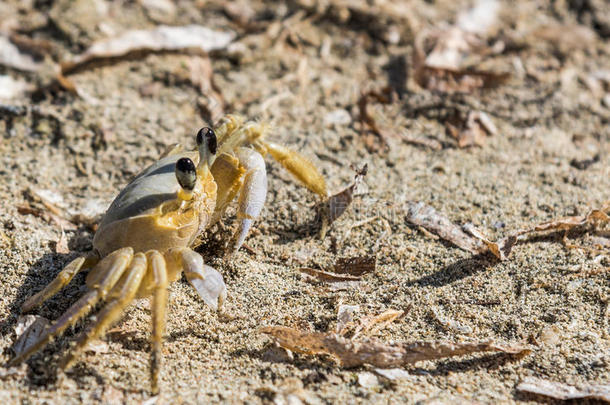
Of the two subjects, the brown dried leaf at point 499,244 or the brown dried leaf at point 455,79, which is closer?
the brown dried leaf at point 499,244

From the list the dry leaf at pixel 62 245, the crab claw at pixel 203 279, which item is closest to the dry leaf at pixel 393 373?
the crab claw at pixel 203 279

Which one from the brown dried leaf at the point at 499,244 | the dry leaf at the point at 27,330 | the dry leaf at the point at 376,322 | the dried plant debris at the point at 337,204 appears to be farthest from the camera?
the dried plant debris at the point at 337,204

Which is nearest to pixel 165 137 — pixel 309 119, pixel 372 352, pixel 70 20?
pixel 309 119

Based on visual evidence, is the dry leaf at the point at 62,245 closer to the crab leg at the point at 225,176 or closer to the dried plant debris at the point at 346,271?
the crab leg at the point at 225,176

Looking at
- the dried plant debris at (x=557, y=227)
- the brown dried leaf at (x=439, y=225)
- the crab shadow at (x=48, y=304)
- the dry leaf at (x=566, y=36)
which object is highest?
the dry leaf at (x=566, y=36)

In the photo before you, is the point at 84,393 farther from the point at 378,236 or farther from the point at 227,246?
the point at 378,236

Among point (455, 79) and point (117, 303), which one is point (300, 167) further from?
point (455, 79)
